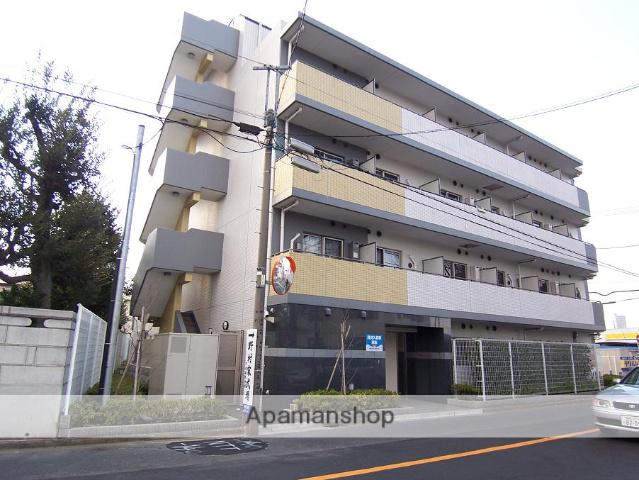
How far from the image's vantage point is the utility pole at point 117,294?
32.2 feet

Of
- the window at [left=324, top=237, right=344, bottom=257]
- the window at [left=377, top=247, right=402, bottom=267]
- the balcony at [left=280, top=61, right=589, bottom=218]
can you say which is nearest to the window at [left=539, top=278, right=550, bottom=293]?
the balcony at [left=280, top=61, right=589, bottom=218]

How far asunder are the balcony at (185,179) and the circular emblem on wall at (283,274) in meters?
6.49

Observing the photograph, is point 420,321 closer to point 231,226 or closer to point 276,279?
point 276,279

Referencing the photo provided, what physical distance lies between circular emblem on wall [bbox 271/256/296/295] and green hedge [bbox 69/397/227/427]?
3.06 m

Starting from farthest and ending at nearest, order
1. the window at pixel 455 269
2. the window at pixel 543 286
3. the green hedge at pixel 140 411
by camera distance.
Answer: the window at pixel 543 286
the window at pixel 455 269
the green hedge at pixel 140 411

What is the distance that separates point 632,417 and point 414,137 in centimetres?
1184

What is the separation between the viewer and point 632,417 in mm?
7738

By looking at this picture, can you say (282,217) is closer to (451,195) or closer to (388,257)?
(388,257)

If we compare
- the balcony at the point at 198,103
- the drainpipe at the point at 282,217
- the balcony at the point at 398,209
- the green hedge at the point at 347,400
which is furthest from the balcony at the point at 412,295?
the balcony at the point at 198,103

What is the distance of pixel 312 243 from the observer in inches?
579

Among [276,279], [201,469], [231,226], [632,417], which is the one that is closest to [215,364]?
[276,279]

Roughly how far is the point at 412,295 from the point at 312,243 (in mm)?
3830

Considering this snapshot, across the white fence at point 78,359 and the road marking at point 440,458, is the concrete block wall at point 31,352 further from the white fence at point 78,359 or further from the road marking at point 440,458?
the road marking at point 440,458

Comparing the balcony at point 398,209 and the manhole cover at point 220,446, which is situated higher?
the balcony at point 398,209
